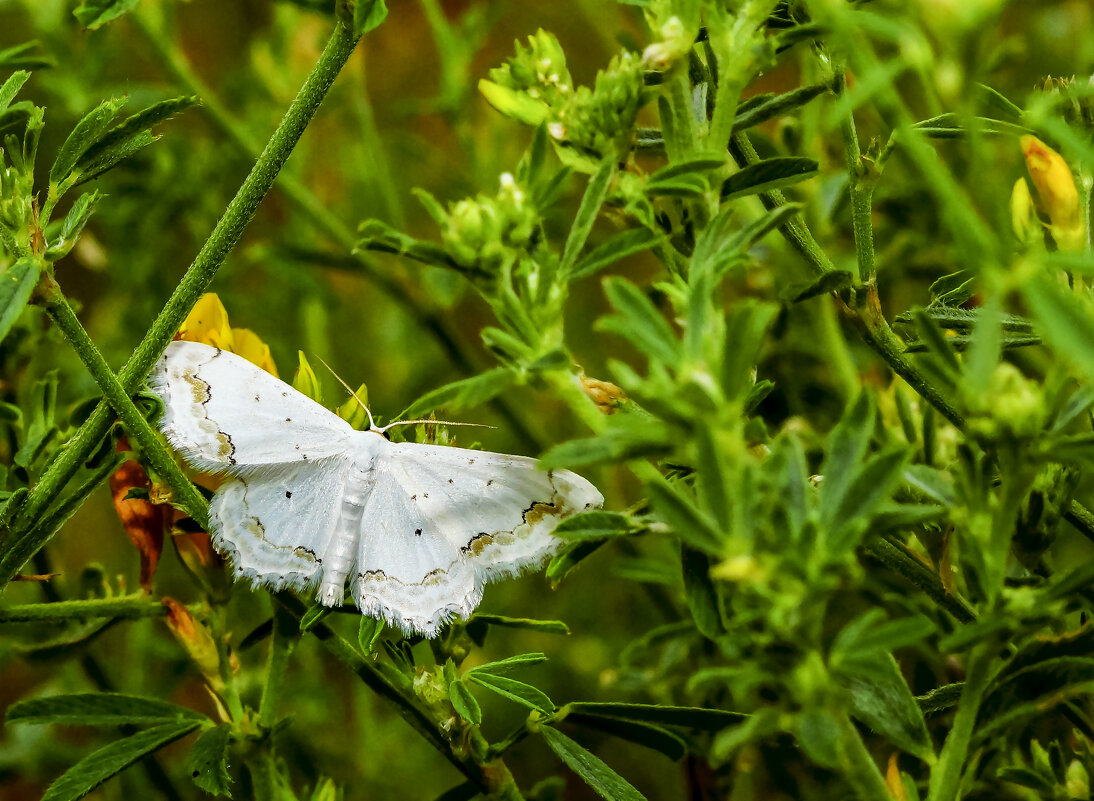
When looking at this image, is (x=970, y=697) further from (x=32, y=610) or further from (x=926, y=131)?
(x=32, y=610)

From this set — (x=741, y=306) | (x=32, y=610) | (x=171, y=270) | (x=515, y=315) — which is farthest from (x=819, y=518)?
(x=171, y=270)

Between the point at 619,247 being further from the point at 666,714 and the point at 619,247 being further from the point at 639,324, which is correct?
→ the point at 666,714

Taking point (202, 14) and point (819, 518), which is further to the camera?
point (202, 14)

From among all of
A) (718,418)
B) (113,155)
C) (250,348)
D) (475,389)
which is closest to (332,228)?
(250,348)

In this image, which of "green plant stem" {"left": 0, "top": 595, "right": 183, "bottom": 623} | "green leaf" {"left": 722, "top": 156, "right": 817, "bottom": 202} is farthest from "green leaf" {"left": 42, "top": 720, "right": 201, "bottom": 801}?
"green leaf" {"left": 722, "top": 156, "right": 817, "bottom": 202}

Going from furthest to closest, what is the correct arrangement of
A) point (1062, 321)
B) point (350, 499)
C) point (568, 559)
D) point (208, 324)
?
1. point (350, 499)
2. point (208, 324)
3. point (568, 559)
4. point (1062, 321)

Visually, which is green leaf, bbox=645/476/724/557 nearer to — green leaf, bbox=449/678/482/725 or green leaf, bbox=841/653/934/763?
green leaf, bbox=841/653/934/763
